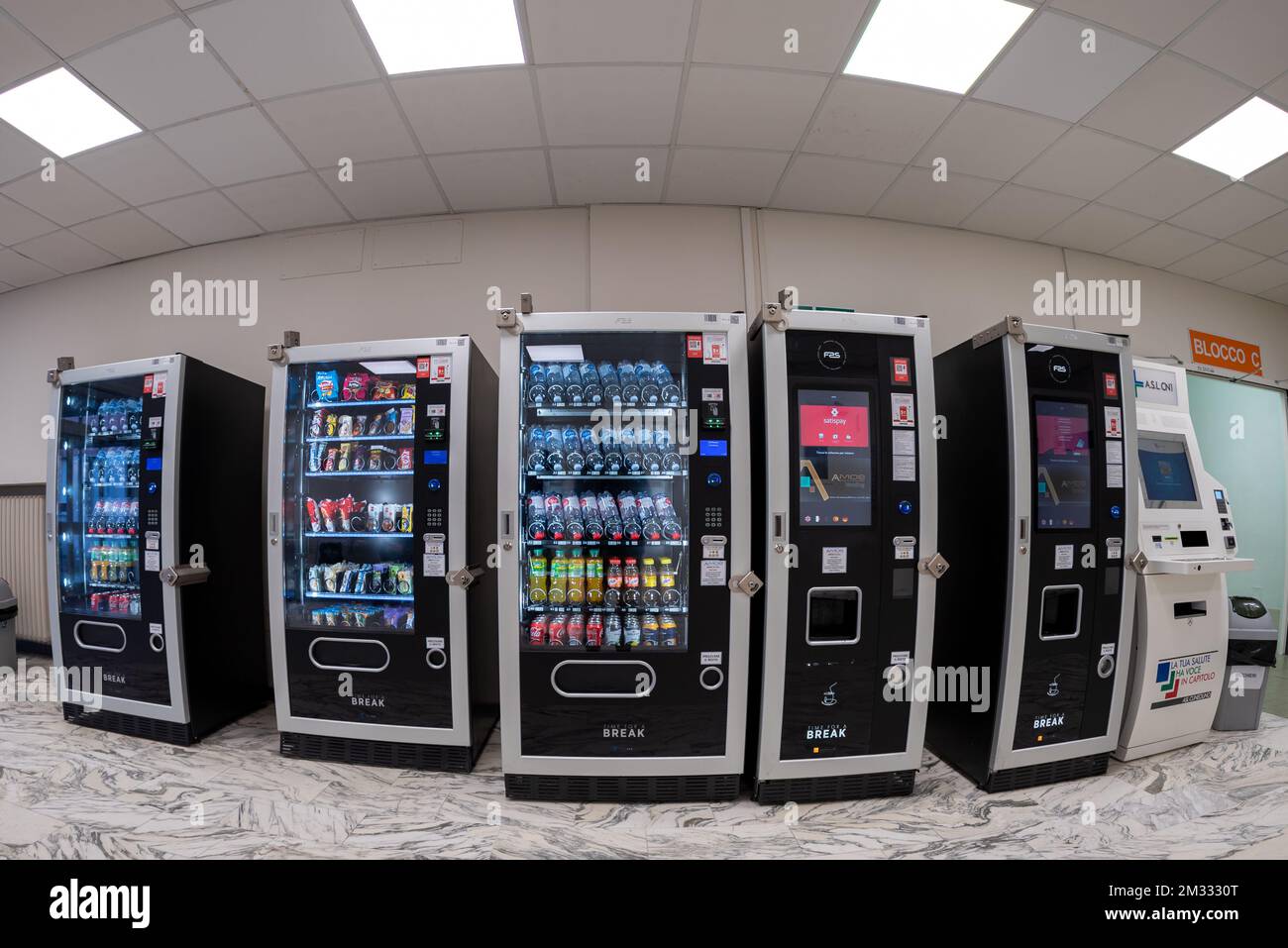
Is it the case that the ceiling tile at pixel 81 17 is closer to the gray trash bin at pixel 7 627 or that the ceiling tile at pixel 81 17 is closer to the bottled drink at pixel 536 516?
the bottled drink at pixel 536 516

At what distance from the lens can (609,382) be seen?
2.47 metres

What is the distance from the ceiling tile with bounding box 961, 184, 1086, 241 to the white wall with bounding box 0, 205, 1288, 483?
0.10m

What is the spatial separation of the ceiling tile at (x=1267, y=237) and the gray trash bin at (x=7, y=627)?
983 centimetres

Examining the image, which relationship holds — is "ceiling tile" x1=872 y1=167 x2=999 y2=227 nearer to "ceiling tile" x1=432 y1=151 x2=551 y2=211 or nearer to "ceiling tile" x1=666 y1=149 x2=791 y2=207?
"ceiling tile" x1=666 y1=149 x2=791 y2=207

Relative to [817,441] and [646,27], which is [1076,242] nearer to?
[817,441]

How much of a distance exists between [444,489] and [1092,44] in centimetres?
384

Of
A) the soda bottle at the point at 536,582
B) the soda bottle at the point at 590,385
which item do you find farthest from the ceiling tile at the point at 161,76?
the soda bottle at the point at 536,582

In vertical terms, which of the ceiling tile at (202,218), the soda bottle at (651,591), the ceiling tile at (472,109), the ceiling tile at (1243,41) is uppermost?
the ceiling tile at (1243,41)

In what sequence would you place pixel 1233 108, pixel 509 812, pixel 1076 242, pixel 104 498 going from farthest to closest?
1. pixel 1076 242
2. pixel 104 498
3. pixel 1233 108
4. pixel 509 812

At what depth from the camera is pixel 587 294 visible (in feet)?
11.3

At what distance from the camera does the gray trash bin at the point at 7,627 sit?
3.67m

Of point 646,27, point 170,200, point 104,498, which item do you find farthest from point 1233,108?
point 104,498

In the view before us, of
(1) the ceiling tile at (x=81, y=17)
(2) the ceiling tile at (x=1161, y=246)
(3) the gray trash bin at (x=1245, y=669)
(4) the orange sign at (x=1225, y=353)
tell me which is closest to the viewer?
(1) the ceiling tile at (x=81, y=17)

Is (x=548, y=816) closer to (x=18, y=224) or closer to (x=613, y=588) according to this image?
(x=613, y=588)
